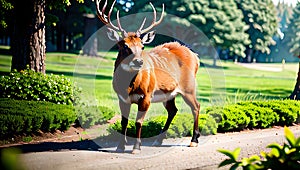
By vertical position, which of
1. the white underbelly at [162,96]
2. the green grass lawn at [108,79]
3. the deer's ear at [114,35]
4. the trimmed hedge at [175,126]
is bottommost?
the green grass lawn at [108,79]

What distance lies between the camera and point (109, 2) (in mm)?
12570

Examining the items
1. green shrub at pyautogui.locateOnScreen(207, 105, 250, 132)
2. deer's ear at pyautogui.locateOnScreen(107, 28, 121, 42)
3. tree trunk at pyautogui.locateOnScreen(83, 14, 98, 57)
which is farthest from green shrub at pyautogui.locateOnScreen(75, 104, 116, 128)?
tree trunk at pyautogui.locateOnScreen(83, 14, 98, 57)

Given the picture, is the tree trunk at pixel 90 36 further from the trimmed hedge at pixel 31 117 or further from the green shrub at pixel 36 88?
the trimmed hedge at pixel 31 117

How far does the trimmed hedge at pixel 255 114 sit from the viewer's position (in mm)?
8844

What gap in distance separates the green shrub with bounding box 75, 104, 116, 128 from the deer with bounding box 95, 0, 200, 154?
2.06m

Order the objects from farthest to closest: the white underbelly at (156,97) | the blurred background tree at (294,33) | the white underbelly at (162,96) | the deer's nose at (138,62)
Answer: the blurred background tree at (294,33) < the white underbelly at (162,96) < the white underbelly at (156,97) < the deer's nose at (138,62)

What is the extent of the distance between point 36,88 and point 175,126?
2987 mm

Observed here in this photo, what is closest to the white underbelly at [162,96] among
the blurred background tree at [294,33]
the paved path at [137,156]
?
the paved path at [137,156]

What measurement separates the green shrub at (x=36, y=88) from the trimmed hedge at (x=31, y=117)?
382 millimetres

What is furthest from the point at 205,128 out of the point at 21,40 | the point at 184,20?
the point at 184,20

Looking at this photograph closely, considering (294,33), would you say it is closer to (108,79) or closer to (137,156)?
(108,79)

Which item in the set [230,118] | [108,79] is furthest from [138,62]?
[108,79]

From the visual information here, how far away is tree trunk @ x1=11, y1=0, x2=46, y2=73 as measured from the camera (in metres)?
9.66

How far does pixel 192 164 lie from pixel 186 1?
953 inches
